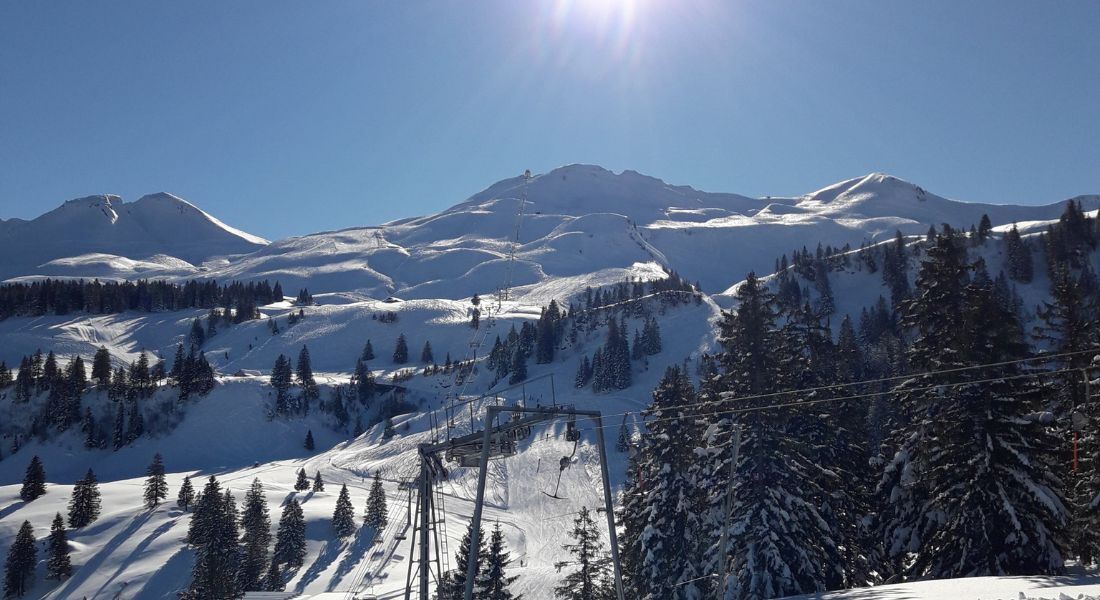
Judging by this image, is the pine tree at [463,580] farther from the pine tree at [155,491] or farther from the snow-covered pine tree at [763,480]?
the pine tree at [155,491]

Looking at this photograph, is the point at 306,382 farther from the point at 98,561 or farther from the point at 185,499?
the point at 98,561

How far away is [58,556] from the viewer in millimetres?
80625

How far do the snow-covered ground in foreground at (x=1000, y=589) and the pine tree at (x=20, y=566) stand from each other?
81.0 metres

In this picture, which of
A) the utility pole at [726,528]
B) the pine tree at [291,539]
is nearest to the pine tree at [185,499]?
the pine tree at [291,539]

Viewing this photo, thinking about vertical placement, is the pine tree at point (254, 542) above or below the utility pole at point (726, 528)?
below

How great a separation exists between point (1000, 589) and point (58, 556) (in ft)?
285

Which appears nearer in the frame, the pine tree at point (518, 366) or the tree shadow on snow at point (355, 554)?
the tree shadow on snow at point (355, 554)

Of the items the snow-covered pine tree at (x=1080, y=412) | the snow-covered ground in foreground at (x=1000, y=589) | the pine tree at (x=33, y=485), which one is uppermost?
the snow-covered pine tree at (x=1080, y=412)

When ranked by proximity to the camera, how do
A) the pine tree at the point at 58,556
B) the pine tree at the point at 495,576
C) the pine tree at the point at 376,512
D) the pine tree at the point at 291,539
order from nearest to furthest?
the pine tree at the point at 495,576 < the pine tree at the point at 58,556 < the pine tree at the point at 291,539 < the pine tree at the point at 376,512

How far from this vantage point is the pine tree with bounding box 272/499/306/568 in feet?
264

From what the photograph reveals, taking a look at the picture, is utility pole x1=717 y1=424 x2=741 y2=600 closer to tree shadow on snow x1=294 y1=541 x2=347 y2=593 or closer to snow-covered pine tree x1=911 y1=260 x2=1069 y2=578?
snow-covered pine tree x1=911 y1=260 x2=1069 y2=578

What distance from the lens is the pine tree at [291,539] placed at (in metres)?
80.4

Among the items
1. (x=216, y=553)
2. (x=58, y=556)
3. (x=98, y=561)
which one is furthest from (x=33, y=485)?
(x=216, y=553)

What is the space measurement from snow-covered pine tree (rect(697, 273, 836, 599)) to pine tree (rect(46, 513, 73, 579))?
246 ft
